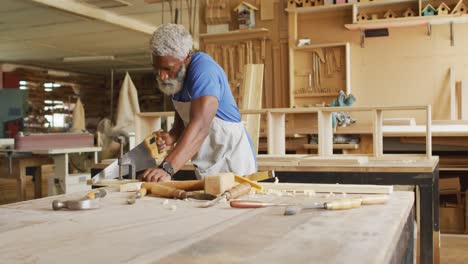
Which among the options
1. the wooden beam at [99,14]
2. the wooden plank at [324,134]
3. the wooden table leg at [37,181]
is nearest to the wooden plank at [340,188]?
the wooden plank at [324,134]

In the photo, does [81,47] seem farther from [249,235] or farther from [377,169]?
[249,235]

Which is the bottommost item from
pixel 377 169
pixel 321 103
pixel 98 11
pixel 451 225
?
pixel 451 225

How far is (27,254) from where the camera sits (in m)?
1.13

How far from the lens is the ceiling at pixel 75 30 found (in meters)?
9.05

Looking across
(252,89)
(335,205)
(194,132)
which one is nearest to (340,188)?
(335,205)

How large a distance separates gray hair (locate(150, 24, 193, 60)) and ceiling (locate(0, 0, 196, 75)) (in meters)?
6.31

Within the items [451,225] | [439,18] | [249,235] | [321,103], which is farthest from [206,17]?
[249,235]

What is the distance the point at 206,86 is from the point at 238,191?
99cm

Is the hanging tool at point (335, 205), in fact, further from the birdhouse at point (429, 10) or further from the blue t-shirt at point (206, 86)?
the birdhouse at point (429, 10)

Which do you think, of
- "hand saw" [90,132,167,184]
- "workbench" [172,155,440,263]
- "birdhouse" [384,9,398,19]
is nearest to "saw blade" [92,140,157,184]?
"hand saw" [90,132,167,184]

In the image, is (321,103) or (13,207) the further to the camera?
(321,103)

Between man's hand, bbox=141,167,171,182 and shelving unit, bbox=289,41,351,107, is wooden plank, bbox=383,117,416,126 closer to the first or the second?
shelving unit, bbox=289,41,351,107

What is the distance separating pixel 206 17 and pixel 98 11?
2700 mm

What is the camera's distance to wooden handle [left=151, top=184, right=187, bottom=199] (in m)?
1.90
